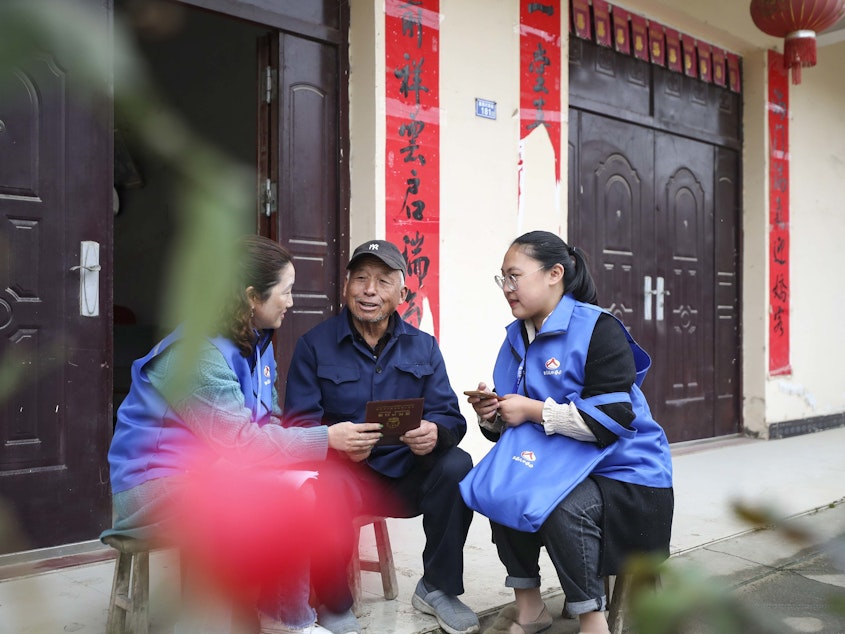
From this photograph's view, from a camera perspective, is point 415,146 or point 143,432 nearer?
point 143,432

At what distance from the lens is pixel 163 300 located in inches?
10.2

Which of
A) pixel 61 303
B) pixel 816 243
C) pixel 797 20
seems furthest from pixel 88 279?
pixel 816 243

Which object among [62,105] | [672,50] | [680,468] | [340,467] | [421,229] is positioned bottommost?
[680,468]

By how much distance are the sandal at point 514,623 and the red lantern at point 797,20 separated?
13.4 feet

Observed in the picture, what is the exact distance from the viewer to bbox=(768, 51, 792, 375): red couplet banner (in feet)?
20.2

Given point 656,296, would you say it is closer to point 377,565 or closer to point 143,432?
point 377,565

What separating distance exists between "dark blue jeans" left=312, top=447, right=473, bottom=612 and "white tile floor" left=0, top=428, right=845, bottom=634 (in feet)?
0.55

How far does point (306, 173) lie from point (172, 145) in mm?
3710

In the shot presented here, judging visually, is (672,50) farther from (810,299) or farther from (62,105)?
(62,105)

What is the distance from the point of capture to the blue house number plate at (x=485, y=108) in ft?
14.1

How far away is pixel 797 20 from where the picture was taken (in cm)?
502

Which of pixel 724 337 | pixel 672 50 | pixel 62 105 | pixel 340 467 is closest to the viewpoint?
pixel 340 467

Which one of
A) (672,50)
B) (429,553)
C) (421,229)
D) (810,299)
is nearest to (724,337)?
(810,299)

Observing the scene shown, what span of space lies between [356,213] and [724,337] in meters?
3.40
